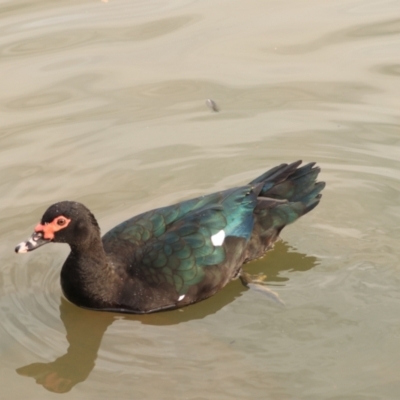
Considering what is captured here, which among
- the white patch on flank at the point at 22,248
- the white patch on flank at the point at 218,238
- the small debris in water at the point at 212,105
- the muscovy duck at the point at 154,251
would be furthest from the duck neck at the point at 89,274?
the small debris in water at the point at 212,105

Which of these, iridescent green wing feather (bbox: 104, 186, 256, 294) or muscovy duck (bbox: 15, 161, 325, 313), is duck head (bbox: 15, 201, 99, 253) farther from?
iridescent green wing feather (bbox: 104, 186, 256, 294)

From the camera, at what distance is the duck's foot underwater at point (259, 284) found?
25.4 feet

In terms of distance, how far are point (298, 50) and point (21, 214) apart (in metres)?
4.51

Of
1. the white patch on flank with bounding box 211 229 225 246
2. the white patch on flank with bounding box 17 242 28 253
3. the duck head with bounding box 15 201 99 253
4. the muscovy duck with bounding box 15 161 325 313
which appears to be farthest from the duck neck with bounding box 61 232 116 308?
the white patch on flank with bounding box 211 229 225 246

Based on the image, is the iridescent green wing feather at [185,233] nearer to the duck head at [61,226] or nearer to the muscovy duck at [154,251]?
the muscovy duck at [154,251]

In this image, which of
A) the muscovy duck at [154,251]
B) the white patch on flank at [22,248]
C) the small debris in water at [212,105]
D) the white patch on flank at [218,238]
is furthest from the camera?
the small debris in water at [212,105]

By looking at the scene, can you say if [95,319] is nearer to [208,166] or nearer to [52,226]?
[52,226]

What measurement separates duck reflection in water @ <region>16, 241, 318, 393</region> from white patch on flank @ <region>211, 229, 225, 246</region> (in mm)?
454

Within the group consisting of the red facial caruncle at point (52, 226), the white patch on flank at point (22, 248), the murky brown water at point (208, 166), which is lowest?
the murky brown water at point (208, 166)

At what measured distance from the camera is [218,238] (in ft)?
25.8

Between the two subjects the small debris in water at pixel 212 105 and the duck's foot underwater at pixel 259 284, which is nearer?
the duck's foot underwater at pixel 259 284

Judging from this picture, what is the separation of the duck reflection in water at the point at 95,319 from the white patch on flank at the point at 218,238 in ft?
1.49

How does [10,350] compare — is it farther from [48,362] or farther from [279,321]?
[279,321]

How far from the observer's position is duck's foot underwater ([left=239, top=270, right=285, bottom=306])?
25.4 ft
